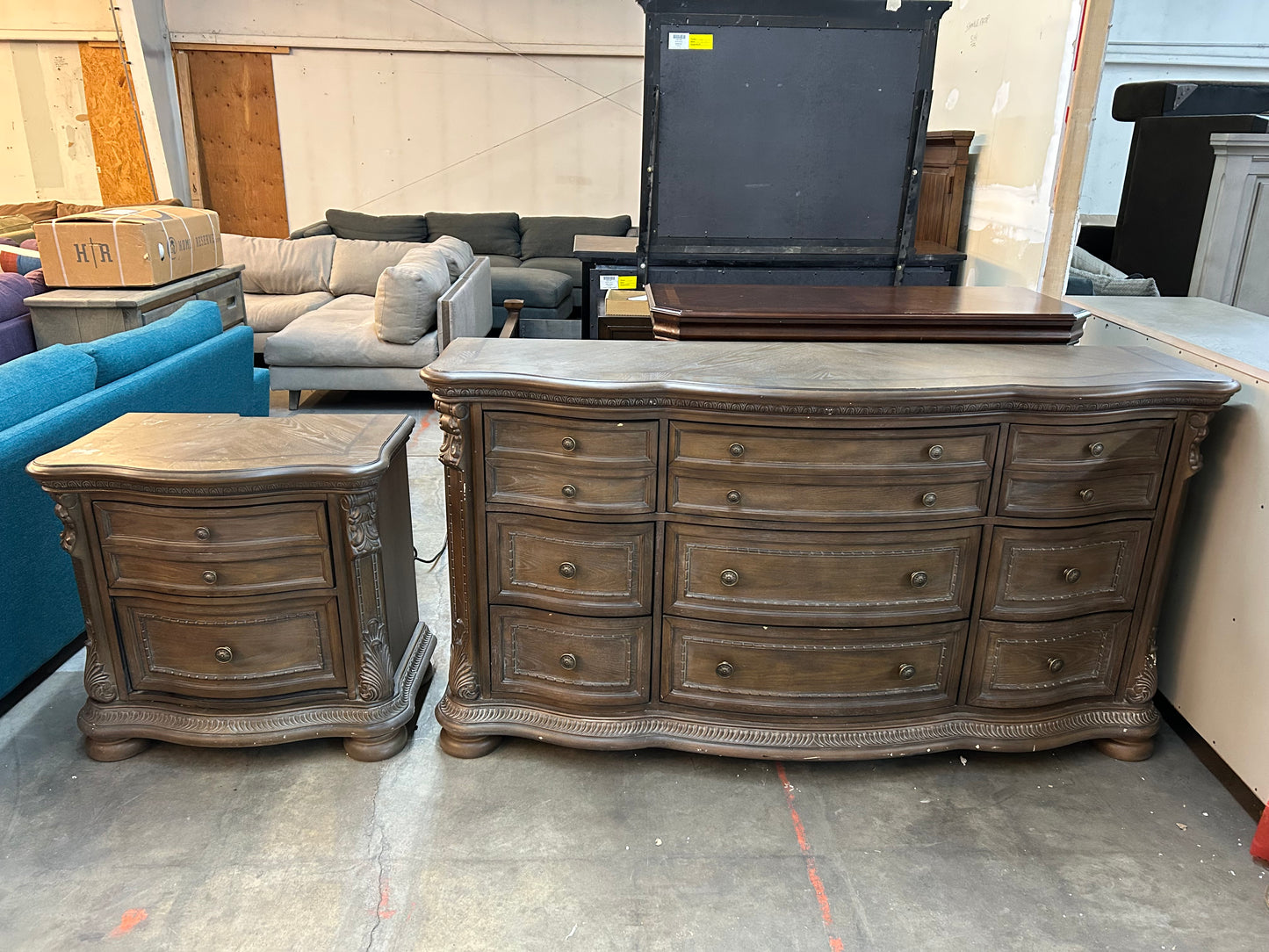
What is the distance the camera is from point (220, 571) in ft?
7.12

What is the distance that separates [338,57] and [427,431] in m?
5.00

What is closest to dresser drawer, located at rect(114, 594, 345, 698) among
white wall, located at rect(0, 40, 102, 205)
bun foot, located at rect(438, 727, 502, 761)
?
bun foot, located at rect(438, 727, 502, 761)

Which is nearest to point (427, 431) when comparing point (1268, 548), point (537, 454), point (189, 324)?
point (189, 324)

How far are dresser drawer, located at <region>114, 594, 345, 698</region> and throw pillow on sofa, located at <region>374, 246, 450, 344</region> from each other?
3.10 metres

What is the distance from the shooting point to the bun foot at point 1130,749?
237cm

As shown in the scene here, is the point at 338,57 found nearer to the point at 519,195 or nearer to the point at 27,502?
the point at 519,195

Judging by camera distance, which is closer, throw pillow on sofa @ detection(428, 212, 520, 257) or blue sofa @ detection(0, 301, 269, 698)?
blue sofa @ detection(0, 301, 269, 698)

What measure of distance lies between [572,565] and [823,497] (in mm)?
631

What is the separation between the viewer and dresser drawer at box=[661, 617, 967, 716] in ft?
7.32

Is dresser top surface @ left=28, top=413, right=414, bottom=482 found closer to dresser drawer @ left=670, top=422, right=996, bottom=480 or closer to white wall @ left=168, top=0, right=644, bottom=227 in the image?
dresser drawer @ left=670, top=422, right=996, bottom=480

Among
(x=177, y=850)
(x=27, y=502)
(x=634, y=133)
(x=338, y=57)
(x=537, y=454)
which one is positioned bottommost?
(x=177, y=850)

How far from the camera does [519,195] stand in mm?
8609

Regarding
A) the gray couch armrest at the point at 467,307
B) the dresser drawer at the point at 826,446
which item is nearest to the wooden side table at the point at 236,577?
the dresser drawer at the point at 826,446

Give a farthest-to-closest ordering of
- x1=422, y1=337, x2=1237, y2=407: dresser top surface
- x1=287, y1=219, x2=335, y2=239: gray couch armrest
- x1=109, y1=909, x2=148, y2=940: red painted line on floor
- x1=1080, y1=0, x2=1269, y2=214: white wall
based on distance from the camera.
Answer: x1=287, y1=219, x2=335, y2=239: gray couch armrest < x1=1080, y1=0, x2=1269, y2=214: white wall < x1=422, y1=337, x2=1237, y2=407: dresser top surface < x1=109, y1=909, x2=148, y2=940: red painted line on floor
